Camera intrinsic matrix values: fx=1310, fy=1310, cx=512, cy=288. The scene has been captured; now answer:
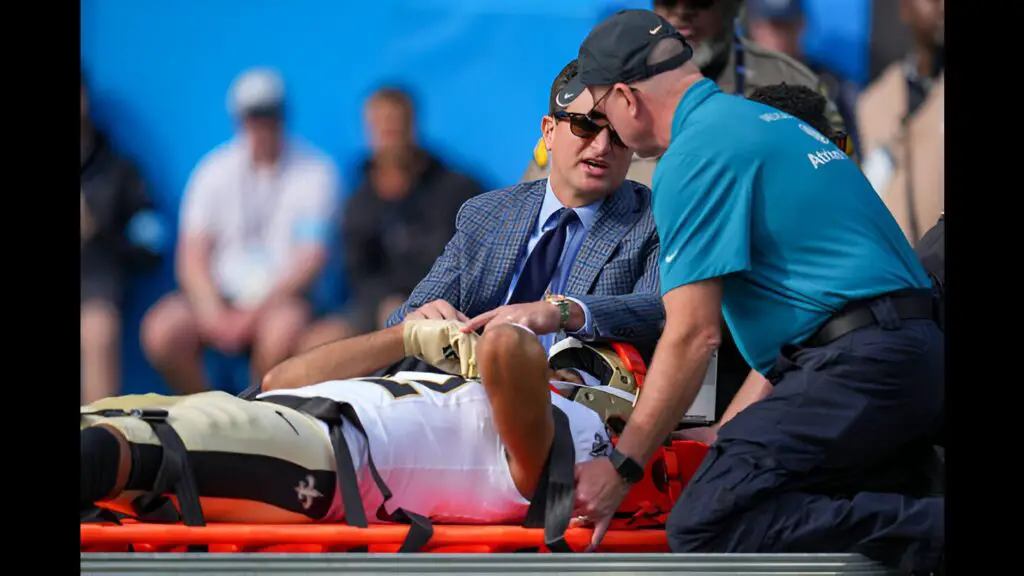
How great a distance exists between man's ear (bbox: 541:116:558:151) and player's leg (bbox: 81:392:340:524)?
1232mm

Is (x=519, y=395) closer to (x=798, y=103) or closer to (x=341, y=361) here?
(x=341, y=361)

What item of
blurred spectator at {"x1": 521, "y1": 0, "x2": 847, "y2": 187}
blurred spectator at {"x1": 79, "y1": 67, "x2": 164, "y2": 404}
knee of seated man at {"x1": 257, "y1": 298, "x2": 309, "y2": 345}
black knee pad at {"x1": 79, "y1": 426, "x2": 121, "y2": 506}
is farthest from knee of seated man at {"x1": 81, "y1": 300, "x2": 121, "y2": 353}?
black knee pad at {"x1": 79, "y1": 426, "x2": 121, "y2": 506}

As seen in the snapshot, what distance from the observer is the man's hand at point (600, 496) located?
2.60m

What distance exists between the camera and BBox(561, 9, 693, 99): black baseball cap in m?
2.74

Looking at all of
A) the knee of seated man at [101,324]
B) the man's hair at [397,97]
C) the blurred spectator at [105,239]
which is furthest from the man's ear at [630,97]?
the knee of seated man at [101,324]

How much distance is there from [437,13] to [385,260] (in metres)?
0.82

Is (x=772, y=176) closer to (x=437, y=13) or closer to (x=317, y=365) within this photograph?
(x=317, y=365)

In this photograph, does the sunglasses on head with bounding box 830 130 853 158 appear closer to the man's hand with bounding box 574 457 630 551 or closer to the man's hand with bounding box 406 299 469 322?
the man's hand with bounding box 406 299 469 322

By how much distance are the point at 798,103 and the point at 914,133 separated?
1107 millimetres

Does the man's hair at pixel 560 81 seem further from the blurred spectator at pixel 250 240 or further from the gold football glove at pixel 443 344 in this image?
the blurred spectator at pixel 250 240

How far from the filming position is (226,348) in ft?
14.0

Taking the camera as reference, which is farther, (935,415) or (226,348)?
(226,348)

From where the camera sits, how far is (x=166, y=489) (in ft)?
7.93
